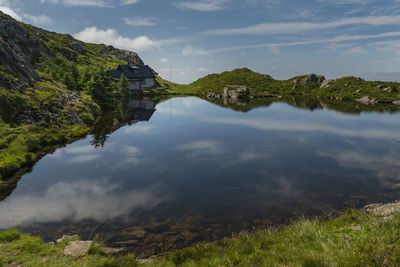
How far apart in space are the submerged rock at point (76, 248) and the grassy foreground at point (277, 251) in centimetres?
34

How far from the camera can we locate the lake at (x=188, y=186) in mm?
15148

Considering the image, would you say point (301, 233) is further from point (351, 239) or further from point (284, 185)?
point (284, 185)

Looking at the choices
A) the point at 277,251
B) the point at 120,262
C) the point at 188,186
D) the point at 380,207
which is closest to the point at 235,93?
the point at 188,186

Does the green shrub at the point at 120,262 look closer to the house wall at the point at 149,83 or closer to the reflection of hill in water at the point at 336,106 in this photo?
the reflection of hill in water at the point at 336,106

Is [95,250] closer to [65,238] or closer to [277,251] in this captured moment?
[65,238]

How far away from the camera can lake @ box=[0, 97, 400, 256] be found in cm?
1515

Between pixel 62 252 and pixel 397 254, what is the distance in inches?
532

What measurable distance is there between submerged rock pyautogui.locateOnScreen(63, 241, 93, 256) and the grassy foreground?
0.34m

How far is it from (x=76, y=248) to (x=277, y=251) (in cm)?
974

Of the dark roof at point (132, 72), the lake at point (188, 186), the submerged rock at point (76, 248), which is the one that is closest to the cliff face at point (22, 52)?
the lake at point (188, 186)

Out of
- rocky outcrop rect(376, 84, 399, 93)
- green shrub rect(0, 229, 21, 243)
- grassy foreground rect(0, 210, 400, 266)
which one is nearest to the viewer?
grassy foreground rect(0, 210, 400, 266)

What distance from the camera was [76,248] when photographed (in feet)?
38.5

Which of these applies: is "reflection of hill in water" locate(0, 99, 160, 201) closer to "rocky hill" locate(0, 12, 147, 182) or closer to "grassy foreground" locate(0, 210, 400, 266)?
"rocky hill" locate(0, 12, 147, 182)

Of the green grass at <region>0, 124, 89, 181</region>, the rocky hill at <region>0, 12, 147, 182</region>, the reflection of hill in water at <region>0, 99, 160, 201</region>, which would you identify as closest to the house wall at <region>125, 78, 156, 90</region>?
the rocky hill at <region>0, 12, 147, 182</region>
